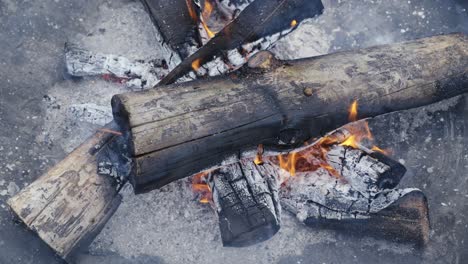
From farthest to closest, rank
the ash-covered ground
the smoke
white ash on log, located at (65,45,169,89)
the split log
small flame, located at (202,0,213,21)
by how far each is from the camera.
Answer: the smoke
small flame, located at (202,0,213,21)
white ash on log, located at (65,45,169,89)
the ash-covered ground
the split log

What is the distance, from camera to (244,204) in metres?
3.20

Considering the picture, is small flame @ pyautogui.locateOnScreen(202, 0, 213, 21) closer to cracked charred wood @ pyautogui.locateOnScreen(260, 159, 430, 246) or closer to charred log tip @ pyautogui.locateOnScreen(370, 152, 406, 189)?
cracked charred wood @ pyautogui.locateOnScreen(260, 159, 430, 246)

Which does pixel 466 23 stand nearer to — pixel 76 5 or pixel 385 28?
pixel 385 28

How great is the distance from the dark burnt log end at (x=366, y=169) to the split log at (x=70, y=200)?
160 cm

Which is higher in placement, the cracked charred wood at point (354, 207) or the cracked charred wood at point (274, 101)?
the cracked charred wood at point (274, 101)

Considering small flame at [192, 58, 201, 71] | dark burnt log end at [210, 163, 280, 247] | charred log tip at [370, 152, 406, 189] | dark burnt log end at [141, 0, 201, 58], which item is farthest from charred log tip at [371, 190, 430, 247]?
dark burnt log end at [141, 0, 201, 58]

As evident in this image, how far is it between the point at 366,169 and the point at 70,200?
1.99 meters

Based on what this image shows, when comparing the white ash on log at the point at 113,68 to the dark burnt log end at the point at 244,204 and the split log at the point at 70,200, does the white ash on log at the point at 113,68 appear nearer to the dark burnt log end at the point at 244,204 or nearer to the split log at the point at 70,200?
the split log at the point at 70,200

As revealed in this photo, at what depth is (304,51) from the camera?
4.23 m

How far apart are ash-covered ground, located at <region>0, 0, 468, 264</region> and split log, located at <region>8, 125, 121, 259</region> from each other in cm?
26

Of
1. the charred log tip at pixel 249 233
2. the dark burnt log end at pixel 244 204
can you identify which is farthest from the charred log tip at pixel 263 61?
the charred log tip at pixel 249 233

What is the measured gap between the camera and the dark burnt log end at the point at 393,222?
11.3 ft

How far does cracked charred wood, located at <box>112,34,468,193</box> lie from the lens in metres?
2.62

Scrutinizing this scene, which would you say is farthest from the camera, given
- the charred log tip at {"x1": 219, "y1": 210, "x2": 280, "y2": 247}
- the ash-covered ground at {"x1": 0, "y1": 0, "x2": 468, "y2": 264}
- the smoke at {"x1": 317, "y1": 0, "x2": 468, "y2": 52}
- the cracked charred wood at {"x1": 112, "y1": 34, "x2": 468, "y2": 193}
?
the smoke at {"x1": 317, "y1": 0, "x2": 468, "y2": 52}
